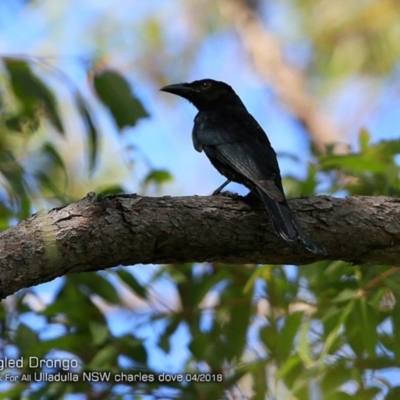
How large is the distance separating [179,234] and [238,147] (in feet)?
3.91

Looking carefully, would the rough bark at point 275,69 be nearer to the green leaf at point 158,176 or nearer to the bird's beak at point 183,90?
the bird's beak at point 183,90

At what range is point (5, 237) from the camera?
9.89ft

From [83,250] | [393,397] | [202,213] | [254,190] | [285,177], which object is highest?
[285,177]

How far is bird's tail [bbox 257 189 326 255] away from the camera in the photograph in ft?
11.1

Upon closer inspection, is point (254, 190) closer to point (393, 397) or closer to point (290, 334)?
point (290, 334)

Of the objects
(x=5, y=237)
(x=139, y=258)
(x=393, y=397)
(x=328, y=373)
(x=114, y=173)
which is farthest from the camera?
(x=114, y=173)

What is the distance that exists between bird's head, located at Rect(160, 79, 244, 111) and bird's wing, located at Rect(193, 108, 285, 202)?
413 mm

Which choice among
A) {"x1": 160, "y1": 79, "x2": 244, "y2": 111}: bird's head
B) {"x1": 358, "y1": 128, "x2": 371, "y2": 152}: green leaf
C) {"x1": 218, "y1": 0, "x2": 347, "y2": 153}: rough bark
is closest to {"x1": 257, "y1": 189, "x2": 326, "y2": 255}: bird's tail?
{"x1": 358, "y1": 128, "x2": 371, "y2": 152}: green leaf

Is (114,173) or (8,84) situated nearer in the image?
(8,84)

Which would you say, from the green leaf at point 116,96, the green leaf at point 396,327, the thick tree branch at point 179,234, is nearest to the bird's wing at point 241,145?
the thick tree branch at point 179,234

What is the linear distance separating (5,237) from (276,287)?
6.72 feet

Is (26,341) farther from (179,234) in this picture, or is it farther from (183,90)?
(183,90)

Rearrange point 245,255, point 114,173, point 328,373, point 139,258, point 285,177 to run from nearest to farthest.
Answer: point 139,258 < point 245,255 < point 328,373 < point 285,177 < point 114,173

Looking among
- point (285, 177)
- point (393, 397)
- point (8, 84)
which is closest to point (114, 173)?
point (285, 177)
